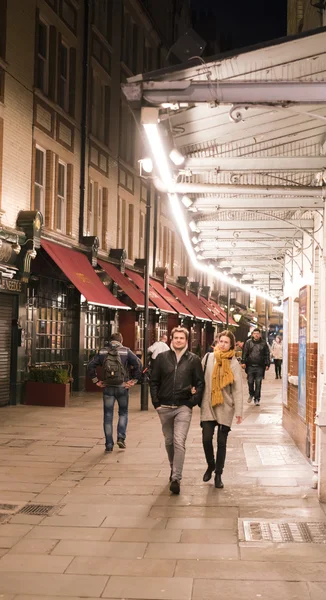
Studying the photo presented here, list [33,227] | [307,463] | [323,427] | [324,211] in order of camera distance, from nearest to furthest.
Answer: [323,427]
[324,211]
[307,463]
[33,227]

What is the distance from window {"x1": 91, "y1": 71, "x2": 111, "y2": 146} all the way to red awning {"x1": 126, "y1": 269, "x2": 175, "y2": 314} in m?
4.64

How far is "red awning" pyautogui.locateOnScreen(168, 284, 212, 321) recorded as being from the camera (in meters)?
36.9

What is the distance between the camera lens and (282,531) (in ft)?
24.0

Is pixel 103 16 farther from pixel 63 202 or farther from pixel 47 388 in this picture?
pixel 47 388

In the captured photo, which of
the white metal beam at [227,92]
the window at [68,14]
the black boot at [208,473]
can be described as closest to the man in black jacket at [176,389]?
the black boot at [208,473]

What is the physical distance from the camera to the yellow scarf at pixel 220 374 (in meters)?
9.66

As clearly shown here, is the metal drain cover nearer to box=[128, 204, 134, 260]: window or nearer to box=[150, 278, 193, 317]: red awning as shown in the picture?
box=[128, 204, 134, 260]: window

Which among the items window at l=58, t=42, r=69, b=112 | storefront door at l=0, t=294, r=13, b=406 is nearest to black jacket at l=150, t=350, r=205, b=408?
storefront door at l=0, t=294, r=13, b=406

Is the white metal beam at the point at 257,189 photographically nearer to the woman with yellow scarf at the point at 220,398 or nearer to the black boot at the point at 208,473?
the woman with yellow scarf at the point at 220,398

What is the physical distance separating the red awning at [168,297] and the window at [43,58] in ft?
39.3

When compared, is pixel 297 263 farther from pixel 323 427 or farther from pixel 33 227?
pixel 33 227

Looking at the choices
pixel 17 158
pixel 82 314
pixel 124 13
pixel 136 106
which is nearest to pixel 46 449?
pixel 136 106

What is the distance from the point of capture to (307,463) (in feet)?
36.9

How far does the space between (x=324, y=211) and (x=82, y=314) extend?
1459 centimetres
